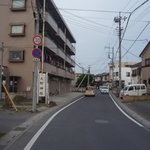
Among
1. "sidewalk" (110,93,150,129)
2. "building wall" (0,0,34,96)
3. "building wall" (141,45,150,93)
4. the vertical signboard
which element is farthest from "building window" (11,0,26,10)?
"building wall" (141,45,150,93)

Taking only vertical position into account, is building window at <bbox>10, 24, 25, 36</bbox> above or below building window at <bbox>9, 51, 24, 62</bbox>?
above

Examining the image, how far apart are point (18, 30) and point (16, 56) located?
3.05m

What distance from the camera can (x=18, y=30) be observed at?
96.9ft

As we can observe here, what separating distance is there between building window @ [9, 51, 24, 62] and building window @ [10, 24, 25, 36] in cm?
208

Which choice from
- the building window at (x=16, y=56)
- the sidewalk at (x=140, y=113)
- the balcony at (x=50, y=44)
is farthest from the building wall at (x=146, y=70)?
the building window at (x=16, y=56)

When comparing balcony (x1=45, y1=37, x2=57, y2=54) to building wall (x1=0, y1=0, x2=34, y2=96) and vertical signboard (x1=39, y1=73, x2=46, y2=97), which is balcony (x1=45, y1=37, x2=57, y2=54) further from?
vertical signboard (x1=39, y1=73, x2=46, y2=97)

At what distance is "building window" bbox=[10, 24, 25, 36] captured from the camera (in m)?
29.3

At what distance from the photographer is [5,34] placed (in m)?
29.9

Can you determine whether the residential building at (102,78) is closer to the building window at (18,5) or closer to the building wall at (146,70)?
the building wall at (146,70)

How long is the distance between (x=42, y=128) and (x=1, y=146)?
10.1 ft

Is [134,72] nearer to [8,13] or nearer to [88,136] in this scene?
[8,13]

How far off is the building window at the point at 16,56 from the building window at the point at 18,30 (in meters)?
2.08

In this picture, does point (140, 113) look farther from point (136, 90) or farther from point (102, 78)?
point (102, 78)

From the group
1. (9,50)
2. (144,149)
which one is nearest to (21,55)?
(9,50)
